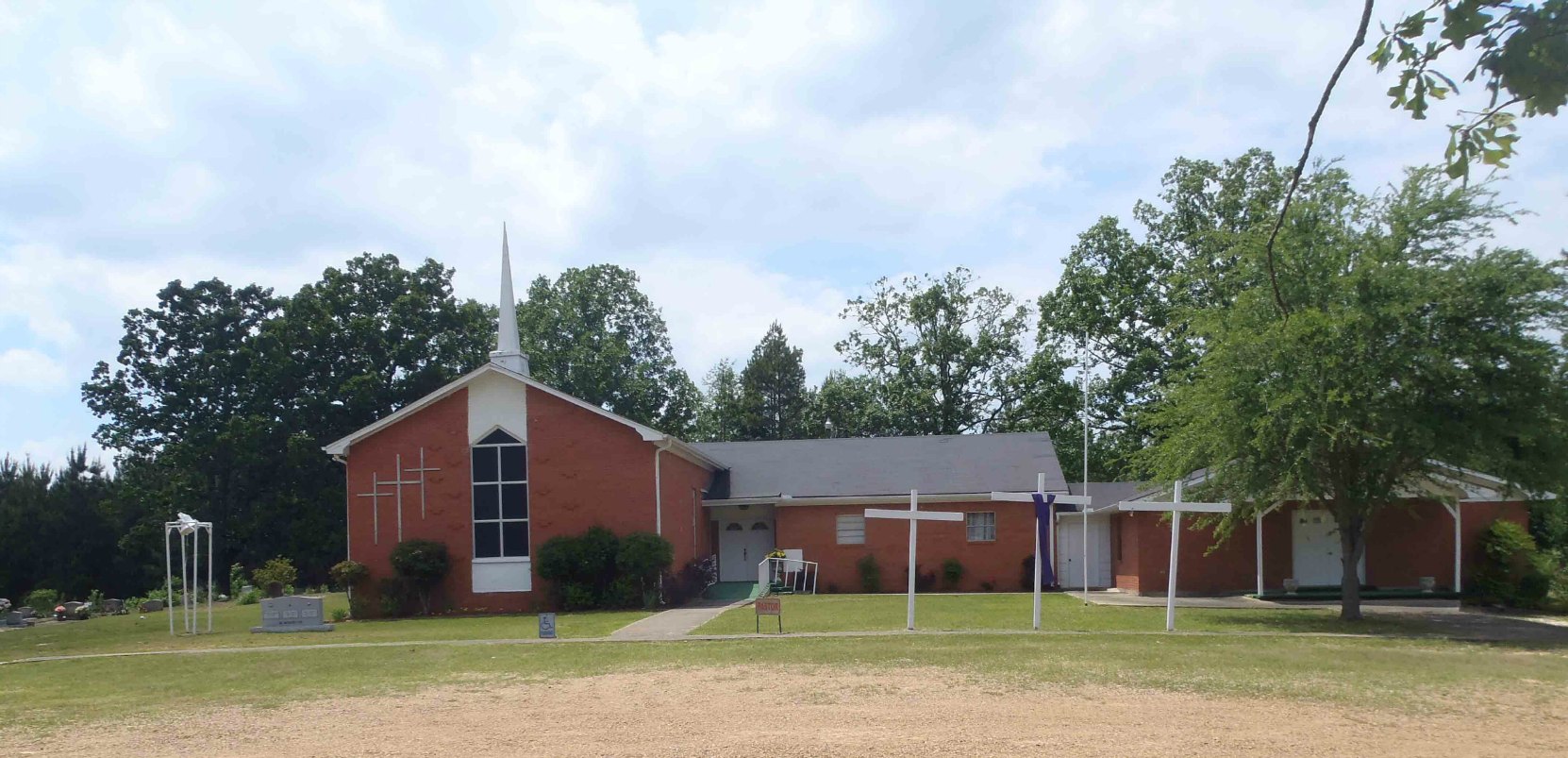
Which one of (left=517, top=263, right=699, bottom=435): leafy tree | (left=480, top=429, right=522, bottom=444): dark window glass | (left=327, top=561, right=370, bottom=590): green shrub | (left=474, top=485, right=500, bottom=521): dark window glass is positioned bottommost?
(left=327, top=561, right=370, bottom=590): green shrub

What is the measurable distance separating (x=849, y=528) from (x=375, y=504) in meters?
12.4

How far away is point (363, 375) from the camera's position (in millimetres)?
45406

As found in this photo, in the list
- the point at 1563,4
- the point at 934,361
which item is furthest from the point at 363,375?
the point at 1563,4

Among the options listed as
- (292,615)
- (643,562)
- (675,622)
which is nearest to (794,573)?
(643,562)

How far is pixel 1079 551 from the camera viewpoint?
33.0m

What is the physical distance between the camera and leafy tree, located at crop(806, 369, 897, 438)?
52.6 metres

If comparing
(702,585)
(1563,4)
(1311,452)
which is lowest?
(702,585)

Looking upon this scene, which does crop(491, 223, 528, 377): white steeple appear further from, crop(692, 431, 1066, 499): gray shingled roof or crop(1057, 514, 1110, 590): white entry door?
crop(1057, 514, 1110, 590): white entry door

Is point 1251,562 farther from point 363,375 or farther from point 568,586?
point 363,375

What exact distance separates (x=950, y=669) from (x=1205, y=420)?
8.91 meters

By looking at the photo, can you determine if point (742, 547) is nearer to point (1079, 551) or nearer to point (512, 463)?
point (512, 463)

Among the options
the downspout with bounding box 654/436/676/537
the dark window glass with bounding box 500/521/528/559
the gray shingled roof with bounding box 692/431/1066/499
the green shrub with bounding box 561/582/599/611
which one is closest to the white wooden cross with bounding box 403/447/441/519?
the dark window glass with bounding box 500/521/528/559

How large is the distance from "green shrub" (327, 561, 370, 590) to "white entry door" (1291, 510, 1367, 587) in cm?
2219

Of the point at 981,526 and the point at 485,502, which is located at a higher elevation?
the point at 485,502
